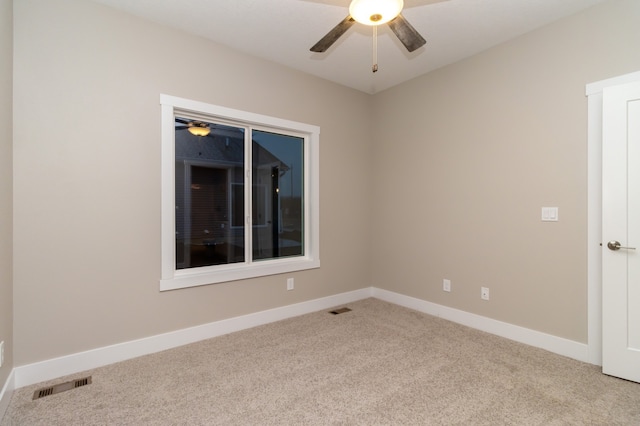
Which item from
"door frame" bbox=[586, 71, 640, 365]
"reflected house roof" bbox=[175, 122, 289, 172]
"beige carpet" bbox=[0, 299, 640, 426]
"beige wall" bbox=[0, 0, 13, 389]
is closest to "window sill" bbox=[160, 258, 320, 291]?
"beige carpet" bbox=[0, 299, 640, 426]

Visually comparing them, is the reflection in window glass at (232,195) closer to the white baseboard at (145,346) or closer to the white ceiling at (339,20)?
the white baseboard at (145,346)

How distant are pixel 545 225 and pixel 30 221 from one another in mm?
4144

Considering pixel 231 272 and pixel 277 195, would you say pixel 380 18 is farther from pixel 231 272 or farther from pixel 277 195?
pixel 231 272

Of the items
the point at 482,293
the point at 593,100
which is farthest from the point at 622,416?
the point at 593,100

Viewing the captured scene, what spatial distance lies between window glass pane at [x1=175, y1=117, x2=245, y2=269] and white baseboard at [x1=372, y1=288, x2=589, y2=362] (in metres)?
2.16

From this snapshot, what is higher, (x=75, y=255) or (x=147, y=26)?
(x=147, y=26)

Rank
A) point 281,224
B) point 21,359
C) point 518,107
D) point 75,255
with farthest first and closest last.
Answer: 1. point 281,224
2. point 518,107
3. point 75,255
4. point 21,359

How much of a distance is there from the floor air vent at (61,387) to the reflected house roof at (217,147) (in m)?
1.93

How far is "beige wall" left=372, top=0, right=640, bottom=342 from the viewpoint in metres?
2.61

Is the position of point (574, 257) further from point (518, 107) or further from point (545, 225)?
point (518, 107)

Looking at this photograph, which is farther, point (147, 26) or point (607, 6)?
point (147, 26)

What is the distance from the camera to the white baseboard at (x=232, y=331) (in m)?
2.33

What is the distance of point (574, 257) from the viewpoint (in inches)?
104

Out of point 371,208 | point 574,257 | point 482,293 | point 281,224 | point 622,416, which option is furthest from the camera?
point 371,208
